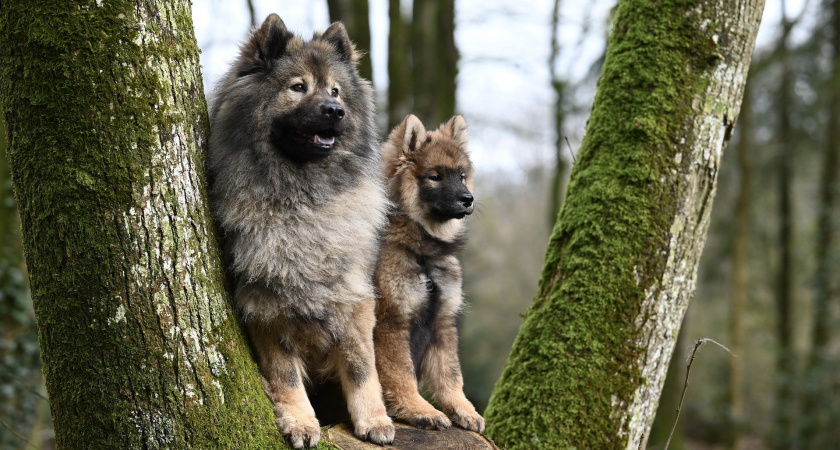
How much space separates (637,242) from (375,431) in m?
1.89

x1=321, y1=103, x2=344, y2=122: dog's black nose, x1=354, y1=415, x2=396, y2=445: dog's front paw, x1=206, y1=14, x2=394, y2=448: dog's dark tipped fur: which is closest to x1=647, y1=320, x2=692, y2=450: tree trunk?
x1=354, y1=415, x2=396, y2=445: dog's front paw

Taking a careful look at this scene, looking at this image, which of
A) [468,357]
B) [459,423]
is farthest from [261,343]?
[468,357]

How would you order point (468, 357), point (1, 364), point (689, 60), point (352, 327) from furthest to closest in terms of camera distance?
1. point (468, 357)
2. point (1, 364)
3. point (689, 60)
4. point (352, 327)

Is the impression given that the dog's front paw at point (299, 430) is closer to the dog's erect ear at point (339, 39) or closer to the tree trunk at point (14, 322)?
the dog's erect ear at point (339, 39)

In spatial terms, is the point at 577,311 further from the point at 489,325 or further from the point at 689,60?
the point at 489,325

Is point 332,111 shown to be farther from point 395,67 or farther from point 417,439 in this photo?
point 395,67

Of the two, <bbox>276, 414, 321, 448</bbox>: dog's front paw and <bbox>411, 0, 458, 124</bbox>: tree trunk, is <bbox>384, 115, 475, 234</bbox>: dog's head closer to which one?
<bbox>276, 414, 321, 448</bbox>: dog's front paw

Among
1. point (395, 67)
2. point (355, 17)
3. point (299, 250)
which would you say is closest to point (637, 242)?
point (299, 250)

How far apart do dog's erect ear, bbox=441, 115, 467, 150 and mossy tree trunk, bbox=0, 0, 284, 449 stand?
8.71 feet

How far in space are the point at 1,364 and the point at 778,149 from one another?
59.4 feet

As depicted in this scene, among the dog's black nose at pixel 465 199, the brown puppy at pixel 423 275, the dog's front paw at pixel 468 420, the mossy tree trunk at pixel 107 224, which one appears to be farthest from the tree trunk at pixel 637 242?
the mossy tree trunk at pixel 107 224

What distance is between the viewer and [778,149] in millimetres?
17734

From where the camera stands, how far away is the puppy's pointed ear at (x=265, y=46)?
3676 millimetres

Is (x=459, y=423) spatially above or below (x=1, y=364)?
above
